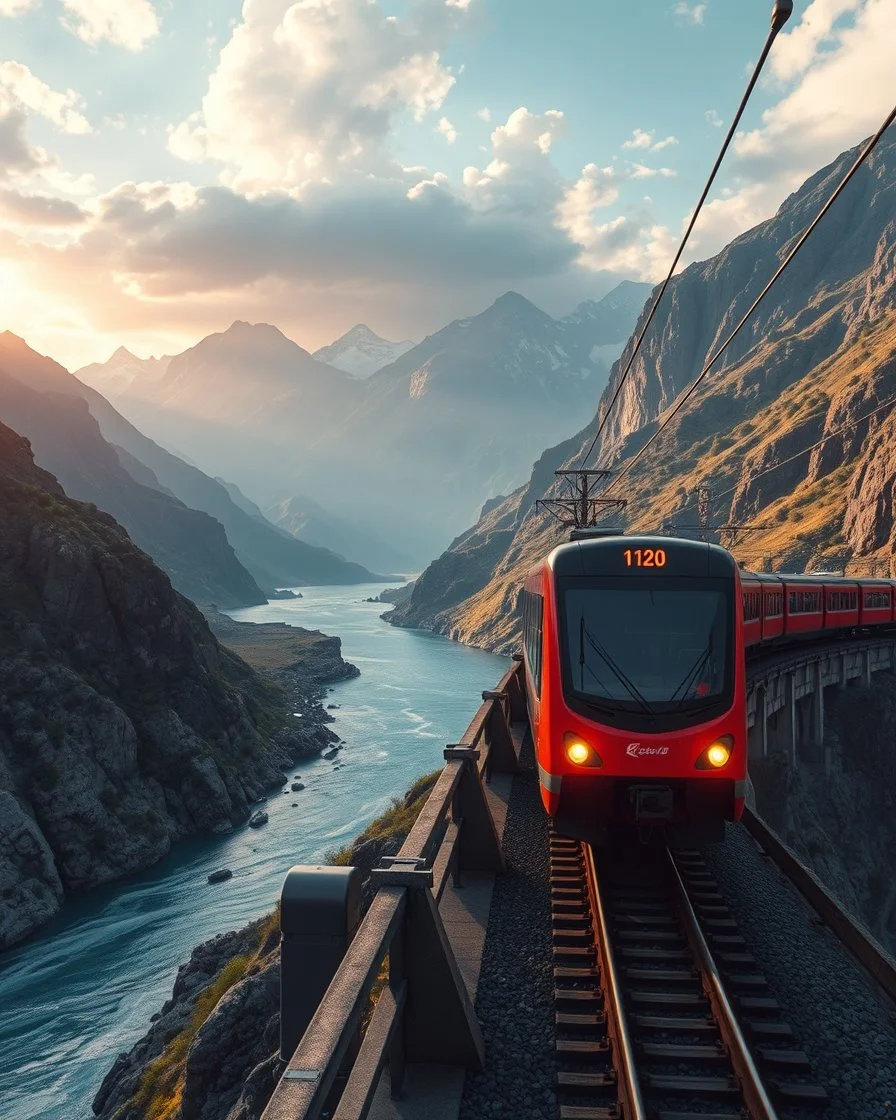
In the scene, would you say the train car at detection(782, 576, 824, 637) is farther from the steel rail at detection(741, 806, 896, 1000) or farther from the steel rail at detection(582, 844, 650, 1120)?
the steel rail at detection(582, 844, 650, 1120)

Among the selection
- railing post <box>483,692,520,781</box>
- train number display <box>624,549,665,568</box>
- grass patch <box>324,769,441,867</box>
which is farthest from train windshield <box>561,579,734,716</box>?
grass patch <box>324,769,441,867</box>

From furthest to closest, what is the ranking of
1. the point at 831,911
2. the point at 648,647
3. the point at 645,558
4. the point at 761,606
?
the point at 761,606 → the point at 645,558 → the point at 648,647 → the point at 831,911

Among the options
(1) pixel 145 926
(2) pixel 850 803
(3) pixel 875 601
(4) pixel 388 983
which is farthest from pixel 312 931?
(1) pixel 145 926

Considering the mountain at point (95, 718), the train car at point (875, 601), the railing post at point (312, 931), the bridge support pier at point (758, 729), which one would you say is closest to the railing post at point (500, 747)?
the railing post at point (312, 931)

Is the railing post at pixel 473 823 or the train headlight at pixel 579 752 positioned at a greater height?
the train headlight at pixel 579 752

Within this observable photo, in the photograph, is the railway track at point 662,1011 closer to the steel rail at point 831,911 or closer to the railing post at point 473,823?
the railing post at point 473,823

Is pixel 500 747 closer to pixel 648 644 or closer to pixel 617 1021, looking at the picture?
pixel 648 644
